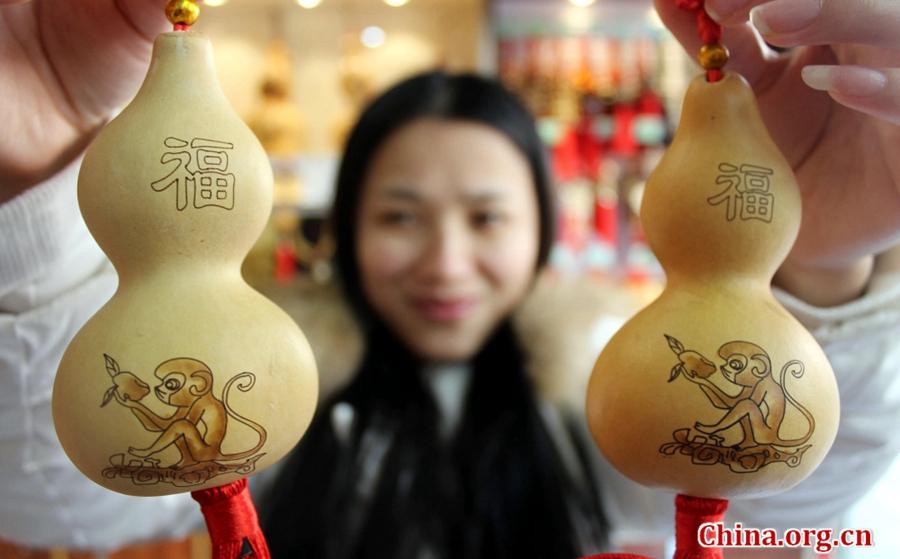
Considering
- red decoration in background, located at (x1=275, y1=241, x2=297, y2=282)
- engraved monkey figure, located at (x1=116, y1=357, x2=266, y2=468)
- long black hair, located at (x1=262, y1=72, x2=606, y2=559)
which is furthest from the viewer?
red decoration in background, located at (x1=275, y1=241, x2=297, y2=282)

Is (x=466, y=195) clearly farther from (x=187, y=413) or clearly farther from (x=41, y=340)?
(x=187, y=413)

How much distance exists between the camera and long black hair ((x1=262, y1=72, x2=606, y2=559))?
861 mm

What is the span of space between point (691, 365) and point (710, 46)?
15 centimetres

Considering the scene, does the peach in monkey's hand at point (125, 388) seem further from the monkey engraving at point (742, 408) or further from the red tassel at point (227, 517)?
the monkey engraving at point (742, 408)

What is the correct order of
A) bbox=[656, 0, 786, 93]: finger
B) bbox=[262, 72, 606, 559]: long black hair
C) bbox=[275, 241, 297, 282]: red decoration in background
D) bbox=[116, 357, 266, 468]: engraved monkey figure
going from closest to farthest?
bbox=[116, 357, 266, 468]: engraved monkey figure
bbox=[656, 0, 786, 93]: finger
bbox=[262, 72, 606, 559]: long black hair
bbox=[275, 241, 297, 282]: red decoration in background

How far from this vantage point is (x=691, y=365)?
320 mm

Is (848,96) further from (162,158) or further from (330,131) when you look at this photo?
(330,131)

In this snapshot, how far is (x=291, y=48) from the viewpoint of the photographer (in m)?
1.79

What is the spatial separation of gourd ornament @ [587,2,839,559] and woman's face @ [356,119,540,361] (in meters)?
0.56

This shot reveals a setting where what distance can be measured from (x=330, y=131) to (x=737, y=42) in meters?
1.46

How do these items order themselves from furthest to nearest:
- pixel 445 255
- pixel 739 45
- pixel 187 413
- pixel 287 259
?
pixel 287 259
pixel 445 255
pixel 739 45
pixel 187 413

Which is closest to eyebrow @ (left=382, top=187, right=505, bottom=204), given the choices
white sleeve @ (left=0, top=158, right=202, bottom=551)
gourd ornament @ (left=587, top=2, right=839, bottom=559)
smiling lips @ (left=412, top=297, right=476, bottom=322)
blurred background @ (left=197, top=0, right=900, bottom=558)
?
smiling lips @ (left=412, top=297, right=476, bottom=322)

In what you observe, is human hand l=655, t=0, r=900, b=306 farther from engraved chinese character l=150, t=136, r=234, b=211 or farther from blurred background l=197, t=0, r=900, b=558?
blurred background l=197, t=0, r=900, b=558

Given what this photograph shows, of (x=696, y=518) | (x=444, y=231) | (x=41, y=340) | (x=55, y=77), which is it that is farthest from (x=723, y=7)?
(x=444, y=231)
